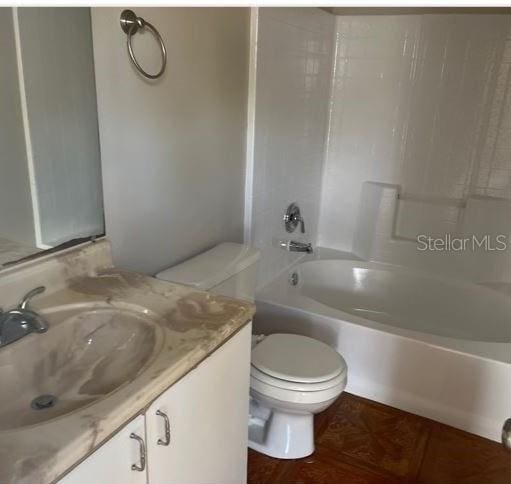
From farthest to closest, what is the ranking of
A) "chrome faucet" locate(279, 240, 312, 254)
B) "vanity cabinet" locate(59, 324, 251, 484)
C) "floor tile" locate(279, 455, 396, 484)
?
"chrome faucet" locate(279, 240, 312, 254)
"floor tile" locate(279, 455, 396, 484)
"vanity cabinet" locate(59, 324, 251, 484)

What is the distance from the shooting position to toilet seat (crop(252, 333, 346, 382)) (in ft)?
5.71

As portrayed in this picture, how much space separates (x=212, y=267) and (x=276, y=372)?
447 millimetres

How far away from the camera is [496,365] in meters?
1.96

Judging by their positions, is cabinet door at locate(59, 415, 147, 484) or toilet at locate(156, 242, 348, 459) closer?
cabinet door at locate(59, 415, 147, 484)

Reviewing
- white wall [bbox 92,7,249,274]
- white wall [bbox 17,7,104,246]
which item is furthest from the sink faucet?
white wall [bbox 92,7,249,274]

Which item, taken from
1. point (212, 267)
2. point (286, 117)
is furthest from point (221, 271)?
point (286, 117)

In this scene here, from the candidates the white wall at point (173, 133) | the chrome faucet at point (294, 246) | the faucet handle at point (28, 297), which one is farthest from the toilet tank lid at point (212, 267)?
the chrome faucet at point (294, 246)

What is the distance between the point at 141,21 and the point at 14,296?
0.91 m

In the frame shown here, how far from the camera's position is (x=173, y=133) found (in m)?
1.79

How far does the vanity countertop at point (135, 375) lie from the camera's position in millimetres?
722

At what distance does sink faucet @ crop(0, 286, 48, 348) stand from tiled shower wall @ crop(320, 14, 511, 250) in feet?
7.62

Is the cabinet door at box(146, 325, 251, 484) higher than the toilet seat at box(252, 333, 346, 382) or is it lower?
higher

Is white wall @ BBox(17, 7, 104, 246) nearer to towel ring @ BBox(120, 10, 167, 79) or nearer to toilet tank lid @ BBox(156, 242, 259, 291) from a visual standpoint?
towel ring @ BBox(120, 10, 167, 79)

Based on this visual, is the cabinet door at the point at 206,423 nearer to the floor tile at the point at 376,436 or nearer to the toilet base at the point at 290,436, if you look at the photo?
the toilet base at the point at 290,436
